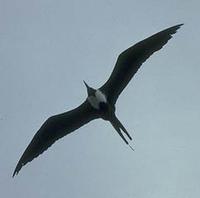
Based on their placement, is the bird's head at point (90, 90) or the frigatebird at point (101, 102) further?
the bird's head at point (90, 90)

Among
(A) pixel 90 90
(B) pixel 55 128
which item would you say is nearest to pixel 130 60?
(A) pixel 90 90

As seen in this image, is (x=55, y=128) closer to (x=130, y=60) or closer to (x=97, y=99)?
(x=97, y=99)

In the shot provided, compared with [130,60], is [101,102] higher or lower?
lower

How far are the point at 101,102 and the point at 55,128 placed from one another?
1267mm

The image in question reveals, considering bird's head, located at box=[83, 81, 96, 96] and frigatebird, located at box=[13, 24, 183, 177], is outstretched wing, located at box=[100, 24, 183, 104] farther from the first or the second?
bird's head, located at box=[83, 81, 96, 96]

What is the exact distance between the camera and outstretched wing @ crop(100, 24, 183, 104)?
84.5 feet

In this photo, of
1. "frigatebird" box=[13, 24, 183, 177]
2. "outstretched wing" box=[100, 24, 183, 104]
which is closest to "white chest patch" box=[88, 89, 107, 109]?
"frigatebird" box=[13, 24, 183, 177]

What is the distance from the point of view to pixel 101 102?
84.2 feet

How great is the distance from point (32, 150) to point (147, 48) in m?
3.19

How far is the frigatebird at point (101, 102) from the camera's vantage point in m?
25.8

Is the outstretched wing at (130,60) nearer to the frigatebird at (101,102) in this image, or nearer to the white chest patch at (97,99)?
the frigatebird at (101,102)

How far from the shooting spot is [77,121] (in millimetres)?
26281

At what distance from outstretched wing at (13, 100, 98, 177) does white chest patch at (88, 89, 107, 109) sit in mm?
209

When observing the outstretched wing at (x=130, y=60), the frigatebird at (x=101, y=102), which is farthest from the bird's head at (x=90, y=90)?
the outstretched wing at (x=130, y=60)
